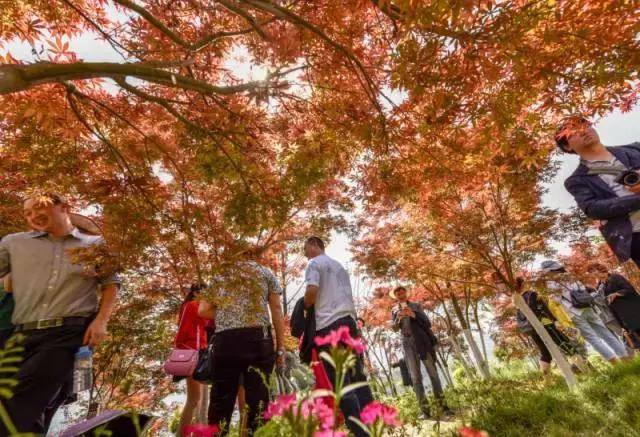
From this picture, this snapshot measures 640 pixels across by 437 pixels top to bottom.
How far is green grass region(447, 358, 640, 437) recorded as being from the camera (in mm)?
2436

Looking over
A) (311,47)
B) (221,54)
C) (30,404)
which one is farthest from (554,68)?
(30,404)

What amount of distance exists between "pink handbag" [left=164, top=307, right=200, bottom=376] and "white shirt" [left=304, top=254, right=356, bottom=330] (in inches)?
53.6

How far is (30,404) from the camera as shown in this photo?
1.89 metres

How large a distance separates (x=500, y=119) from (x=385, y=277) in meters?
5.31

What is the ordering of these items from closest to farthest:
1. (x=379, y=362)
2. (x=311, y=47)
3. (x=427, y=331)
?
1. (x=311, y=47)
2. (x=427, y=331)
3. (x=379, y=362)

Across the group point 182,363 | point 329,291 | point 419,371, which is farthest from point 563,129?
point 419,371

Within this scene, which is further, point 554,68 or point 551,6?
point 554,68

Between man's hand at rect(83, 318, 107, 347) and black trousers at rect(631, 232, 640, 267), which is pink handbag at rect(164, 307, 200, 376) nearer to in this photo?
man's hand at rect(83, 318, 107, 347)

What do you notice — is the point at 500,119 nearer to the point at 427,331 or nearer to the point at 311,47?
the point at 311,47

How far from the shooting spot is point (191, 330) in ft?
12.3

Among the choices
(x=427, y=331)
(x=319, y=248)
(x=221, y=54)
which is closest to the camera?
(x=221, y=54)

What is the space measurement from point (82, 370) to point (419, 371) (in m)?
4.28

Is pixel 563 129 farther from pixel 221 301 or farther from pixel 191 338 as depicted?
pixel 191 338

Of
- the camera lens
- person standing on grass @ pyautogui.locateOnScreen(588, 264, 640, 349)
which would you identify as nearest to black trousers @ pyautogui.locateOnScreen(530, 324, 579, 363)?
person standing on grass @ pyautogui.locateOnScreen(588, 264, 640, 349)
